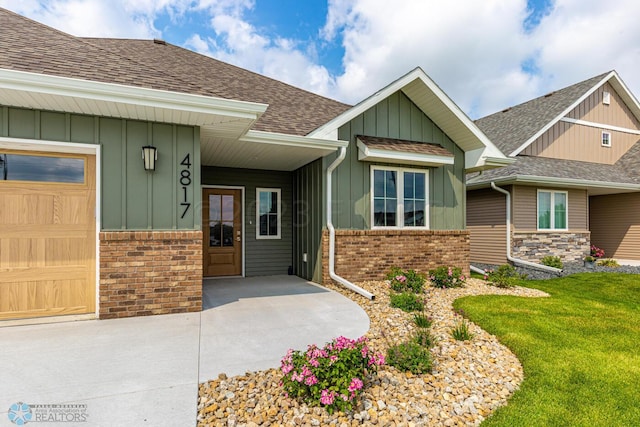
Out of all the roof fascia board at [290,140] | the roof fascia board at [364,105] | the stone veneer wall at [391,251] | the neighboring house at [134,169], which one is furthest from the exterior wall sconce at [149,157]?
the stone veneer wall at [391,251]

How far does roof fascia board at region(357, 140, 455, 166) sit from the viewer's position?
6992 millimetres

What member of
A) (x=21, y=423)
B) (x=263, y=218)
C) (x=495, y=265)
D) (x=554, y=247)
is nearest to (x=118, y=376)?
(x=21, y=423)

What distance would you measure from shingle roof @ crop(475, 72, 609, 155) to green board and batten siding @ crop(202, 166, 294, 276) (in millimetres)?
8067

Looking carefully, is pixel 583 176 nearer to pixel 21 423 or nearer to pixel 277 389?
pixel 277 389

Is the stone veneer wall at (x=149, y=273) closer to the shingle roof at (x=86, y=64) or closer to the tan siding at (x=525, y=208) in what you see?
the shingle roof at (x=86, y=64)

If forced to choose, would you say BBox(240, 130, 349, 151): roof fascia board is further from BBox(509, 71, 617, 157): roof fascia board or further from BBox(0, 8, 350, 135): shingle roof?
BBox(509, 71, 617, 157): roof fascia board

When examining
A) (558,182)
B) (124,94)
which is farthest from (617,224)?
(124,94)

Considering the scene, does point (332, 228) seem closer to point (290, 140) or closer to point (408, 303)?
point (290, 140)

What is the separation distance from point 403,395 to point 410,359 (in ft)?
1.53

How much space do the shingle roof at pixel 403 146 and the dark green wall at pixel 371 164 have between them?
16 cm

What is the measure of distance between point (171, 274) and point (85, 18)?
9.93 meters

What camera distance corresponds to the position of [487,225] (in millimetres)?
10891

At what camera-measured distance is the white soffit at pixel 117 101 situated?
371cm

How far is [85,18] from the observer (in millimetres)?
10047
